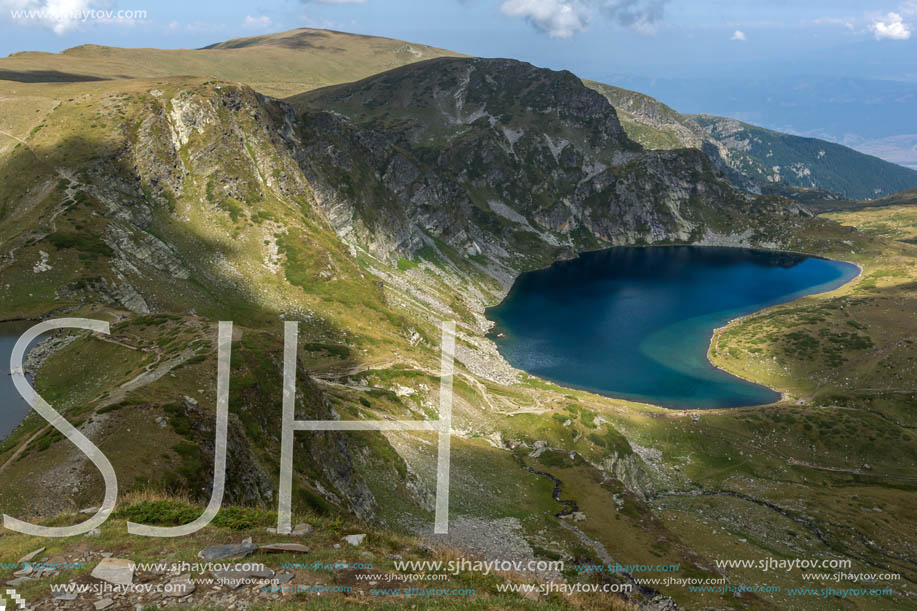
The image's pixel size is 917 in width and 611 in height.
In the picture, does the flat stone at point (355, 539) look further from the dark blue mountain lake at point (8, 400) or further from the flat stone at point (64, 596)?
the dark blue mountain lake at point (8, 400)

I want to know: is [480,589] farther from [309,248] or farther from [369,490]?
[309,248]

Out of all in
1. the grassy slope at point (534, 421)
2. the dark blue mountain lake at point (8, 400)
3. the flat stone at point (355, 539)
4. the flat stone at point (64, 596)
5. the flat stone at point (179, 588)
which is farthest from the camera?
the dark blue mountain lake at point (8, 400)

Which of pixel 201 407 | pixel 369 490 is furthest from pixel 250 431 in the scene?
pixel 369 490

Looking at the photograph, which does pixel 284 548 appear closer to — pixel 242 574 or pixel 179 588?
pixel 242 574

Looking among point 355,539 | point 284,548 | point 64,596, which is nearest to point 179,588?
point 64,596

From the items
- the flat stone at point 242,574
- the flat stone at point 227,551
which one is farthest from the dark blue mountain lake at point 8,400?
the flat stone at point 242,574

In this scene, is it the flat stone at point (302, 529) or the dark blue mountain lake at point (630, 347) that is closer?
the flat stone at point (302, 529)

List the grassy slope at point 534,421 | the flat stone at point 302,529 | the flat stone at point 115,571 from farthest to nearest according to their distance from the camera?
the grassy slope at point 534,421 → the flat stone at point 302,529 → the flat stone at point 115,571
